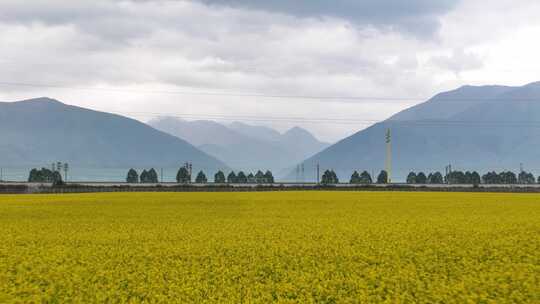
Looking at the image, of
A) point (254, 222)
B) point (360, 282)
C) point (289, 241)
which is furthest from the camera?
point (254, 222)

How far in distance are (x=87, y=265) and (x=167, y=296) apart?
732cm

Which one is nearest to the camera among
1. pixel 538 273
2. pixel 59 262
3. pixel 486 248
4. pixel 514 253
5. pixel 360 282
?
pixel 360 282

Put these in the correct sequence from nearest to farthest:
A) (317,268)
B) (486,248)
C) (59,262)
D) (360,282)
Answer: (360,282)
(317,268)
(59,262)
(486,248)

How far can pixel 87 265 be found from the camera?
24.0 m

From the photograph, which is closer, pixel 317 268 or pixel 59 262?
pixel 317 268

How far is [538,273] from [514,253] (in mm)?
5255

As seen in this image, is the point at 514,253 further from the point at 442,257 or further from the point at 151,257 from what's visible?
the point at 151,257

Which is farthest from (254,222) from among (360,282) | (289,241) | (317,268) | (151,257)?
(360,282)

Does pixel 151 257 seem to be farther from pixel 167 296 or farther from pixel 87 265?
pixel 167 296

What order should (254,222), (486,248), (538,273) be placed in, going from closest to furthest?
(538,273)
(486,248)
(254,222)

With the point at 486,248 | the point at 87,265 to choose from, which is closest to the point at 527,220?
the point at 486,248

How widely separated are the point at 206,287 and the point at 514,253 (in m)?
15.3

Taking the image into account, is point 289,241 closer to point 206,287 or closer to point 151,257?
point 151,257

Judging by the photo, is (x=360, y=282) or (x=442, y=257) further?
(x=442, y=257)
